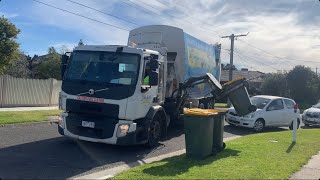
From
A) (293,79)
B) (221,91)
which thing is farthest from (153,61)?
(293,79)

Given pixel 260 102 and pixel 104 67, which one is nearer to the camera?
pixel 104 67

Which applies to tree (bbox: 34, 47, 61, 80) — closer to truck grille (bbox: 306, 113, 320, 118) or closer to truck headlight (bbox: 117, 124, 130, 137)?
truck grille (bbox: 306, 113, 320, 118)

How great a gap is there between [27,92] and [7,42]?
475 centimetres

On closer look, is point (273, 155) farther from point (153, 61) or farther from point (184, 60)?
point (184, 60)

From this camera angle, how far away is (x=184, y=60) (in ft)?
44.4

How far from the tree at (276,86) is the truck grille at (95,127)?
42252 millimetres

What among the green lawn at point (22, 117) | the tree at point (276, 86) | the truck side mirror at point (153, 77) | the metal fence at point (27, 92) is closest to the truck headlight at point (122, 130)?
the truck side mirror at point (153, 77)

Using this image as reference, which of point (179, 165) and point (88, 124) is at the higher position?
point (88, 124)

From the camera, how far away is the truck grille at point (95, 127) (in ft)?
31.9

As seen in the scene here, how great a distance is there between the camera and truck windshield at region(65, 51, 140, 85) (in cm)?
999

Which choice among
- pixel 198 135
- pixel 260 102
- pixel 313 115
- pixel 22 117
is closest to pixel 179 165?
pixel 198 135

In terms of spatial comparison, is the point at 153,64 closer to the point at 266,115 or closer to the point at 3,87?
the point at 266,115

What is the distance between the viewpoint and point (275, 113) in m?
17.4

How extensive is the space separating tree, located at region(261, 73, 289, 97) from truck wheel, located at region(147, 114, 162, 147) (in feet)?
132
